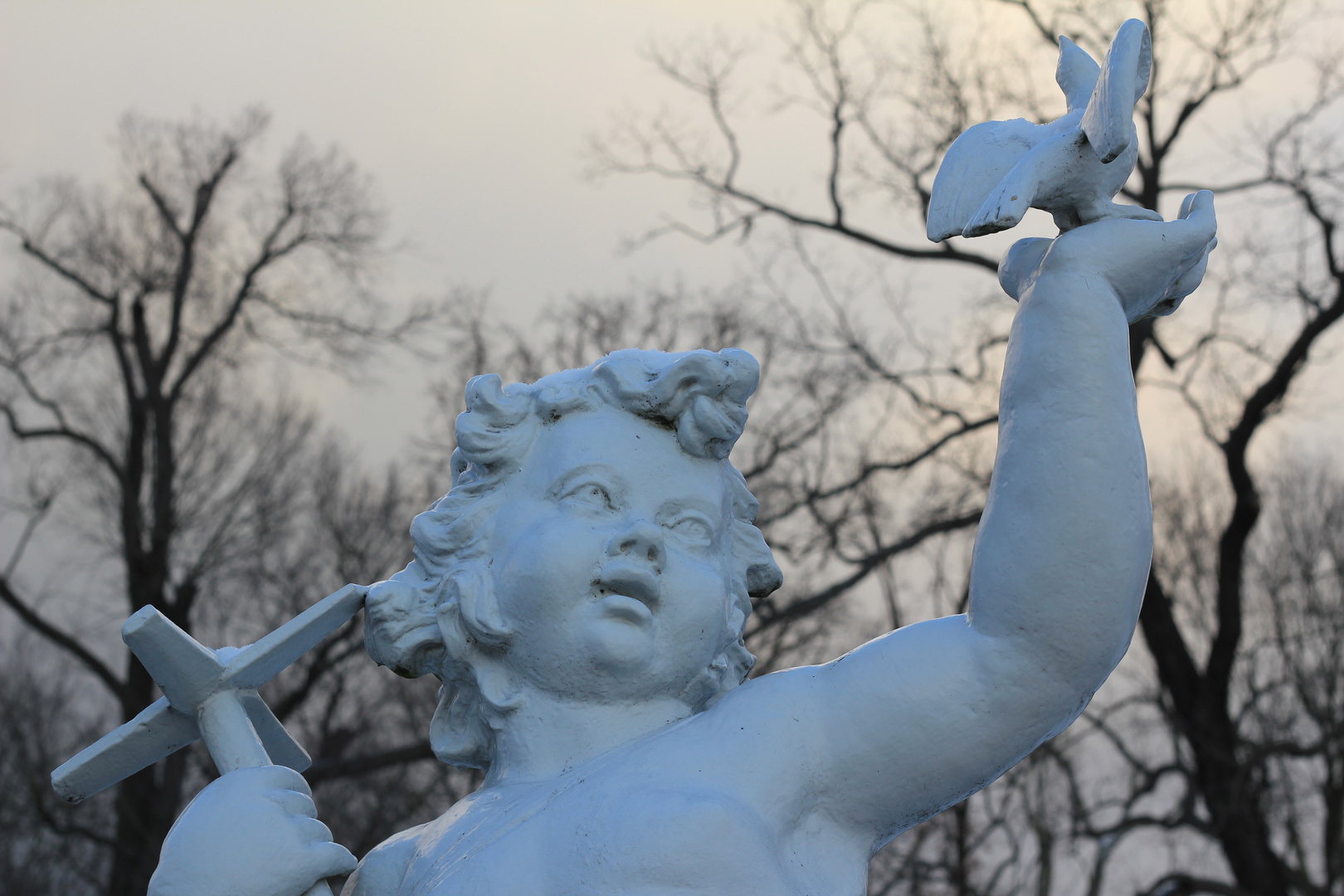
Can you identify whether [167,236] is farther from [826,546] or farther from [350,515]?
[826,546]

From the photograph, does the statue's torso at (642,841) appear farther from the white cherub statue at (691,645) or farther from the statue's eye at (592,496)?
the statue's eye at (592,496)

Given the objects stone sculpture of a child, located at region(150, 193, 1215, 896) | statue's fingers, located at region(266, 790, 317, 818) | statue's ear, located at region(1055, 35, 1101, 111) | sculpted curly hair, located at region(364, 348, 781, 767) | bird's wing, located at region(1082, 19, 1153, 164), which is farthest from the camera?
sculpted curly hair, located at region(364, 348, 781, 767)

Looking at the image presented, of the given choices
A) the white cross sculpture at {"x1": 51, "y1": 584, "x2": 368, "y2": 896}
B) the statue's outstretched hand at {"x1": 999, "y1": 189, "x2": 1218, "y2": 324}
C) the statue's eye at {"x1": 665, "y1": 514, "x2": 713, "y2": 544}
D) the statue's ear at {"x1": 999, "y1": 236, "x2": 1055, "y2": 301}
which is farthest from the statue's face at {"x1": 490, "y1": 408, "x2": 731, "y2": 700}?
the statue's outstretched hand at {"x1": 999, "y1": 189, "x2": 1218, "y2": 324}

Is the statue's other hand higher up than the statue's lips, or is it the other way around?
the statue's lips

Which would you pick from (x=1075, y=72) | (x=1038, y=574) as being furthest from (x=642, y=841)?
(x=1075, y=72)

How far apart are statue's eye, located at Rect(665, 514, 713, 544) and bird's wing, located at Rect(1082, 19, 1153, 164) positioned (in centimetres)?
85

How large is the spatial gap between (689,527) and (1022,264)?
2.22 feet

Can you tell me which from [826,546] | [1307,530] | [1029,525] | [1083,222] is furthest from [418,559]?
[1307,530]

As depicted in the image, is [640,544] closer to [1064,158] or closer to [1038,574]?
[1038,574]

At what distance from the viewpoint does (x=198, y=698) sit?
2146 mm

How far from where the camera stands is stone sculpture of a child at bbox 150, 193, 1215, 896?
6.04 feet

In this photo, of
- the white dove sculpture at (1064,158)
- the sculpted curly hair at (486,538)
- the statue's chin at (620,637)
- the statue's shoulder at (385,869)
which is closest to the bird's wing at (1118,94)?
the white dove sculpture at (1064,158)

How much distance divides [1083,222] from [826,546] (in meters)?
8.33

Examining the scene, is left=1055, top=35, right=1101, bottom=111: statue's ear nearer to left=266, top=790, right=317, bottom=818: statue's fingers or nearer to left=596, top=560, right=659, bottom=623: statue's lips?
left=596, top=560, right=659, bottom=623: statue's lips
